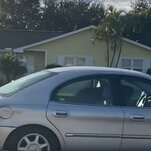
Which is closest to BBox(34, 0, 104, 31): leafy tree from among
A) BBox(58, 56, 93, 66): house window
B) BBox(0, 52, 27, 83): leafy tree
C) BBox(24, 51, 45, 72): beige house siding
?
BBox(24, 51, 45, 72): beige house siding

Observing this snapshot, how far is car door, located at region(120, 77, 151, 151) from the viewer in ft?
23.1

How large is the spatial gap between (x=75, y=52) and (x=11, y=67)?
469 centimetres

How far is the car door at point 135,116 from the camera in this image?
7.03m

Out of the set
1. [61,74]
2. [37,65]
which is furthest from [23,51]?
[61,74]

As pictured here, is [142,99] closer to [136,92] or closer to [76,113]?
[136,92]

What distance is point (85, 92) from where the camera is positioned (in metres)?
7.07

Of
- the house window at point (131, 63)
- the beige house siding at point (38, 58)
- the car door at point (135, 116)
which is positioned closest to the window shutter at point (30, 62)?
the beige house siding at point (38, 58)

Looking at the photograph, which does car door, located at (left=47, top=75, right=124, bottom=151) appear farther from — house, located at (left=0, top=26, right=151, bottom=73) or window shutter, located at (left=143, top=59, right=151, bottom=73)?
window shutter, located at (left=143, top=59, right=151, bottom=73)

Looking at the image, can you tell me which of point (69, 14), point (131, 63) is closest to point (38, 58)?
point (131, 63)

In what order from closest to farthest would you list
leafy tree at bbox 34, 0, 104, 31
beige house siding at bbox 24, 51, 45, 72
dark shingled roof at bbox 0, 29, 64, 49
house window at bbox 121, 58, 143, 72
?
1. house window at bbox 121, 58, 143, 72
2. beige house siding at bbox 24, 51, 45, 72
3. dark shingled roof at bbox 0, 29, 64, 49
4. leafy tree at bbox 34, 0, 104, 31

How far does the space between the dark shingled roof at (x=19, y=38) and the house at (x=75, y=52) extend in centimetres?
39

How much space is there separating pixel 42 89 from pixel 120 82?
119 cm

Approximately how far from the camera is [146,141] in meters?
7.13

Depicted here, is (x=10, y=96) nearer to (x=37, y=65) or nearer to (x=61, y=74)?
(x=61, y=74)
